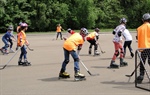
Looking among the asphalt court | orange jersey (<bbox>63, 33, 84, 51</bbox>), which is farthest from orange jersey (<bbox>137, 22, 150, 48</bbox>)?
orange jersey (<bbox>63, 33, 84, 51</bbox>)

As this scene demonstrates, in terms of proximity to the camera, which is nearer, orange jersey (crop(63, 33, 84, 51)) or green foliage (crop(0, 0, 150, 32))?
orange jersey (crop(63, 33, 84, 51))

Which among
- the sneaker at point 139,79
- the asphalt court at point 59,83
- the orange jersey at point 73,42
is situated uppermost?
the orange jersey at point 73,42

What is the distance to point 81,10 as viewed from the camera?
58.2m

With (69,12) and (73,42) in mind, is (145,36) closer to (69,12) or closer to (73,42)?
(73,42)

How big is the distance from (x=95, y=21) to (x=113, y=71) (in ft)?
164

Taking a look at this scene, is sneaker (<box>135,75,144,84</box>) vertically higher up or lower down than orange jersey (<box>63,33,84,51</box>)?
lower down

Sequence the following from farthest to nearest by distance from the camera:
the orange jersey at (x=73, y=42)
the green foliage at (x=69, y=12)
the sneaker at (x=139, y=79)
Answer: the green foliage at (x=69, y=12) < the orange jersey at (x=73, y=42) < the sneaker at (x=139, y=79)

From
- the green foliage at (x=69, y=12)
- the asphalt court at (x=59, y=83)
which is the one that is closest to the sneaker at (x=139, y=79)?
the asphalt court at (x=59, y=83)

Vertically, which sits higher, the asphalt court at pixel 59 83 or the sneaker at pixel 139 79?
the sneaker at pixel 139 79

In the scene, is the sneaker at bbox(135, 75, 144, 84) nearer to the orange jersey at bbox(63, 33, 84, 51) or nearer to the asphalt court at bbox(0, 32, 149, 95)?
the asphalt court at bbox(0, 32, 149, 95)

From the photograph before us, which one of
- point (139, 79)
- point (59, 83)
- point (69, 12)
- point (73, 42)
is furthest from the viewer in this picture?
point (69, 12)

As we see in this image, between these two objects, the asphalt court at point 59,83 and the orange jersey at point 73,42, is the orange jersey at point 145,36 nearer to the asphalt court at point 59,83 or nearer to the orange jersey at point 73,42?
the asphalt court at point 59,83

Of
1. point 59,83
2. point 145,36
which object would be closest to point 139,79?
point 145,36

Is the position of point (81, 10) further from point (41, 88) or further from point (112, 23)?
point (41, 88)
